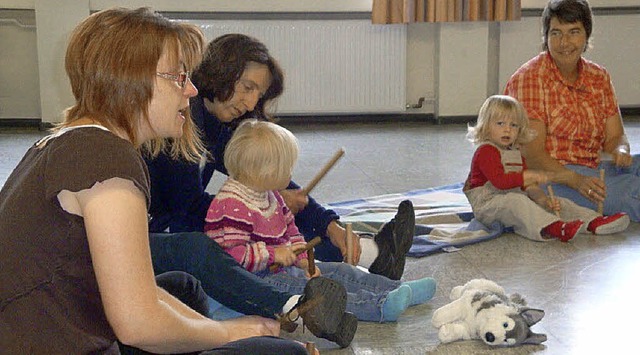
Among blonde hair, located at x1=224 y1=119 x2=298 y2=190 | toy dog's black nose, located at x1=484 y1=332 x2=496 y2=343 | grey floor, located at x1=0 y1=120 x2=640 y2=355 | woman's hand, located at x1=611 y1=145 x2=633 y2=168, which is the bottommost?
grey floor, located at x1=0 y1=120 x2=640 y2=355

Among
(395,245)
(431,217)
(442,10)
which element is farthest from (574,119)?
(442,10)

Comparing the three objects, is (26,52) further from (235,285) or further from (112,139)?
(112,139)

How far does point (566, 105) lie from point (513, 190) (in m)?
0.43

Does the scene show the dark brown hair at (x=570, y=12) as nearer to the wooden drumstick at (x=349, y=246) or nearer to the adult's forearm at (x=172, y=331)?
the wooden drumstick at (x=349, y=246)

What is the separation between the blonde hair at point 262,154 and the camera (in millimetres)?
2441

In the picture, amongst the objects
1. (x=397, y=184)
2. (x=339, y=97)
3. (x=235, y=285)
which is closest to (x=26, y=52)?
(x=339, y=97)

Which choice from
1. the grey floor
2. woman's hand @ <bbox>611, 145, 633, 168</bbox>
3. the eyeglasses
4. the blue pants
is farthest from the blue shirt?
woman's hand @ <bbox>611, 145, 633, 168</bbox>

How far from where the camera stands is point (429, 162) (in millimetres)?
4922

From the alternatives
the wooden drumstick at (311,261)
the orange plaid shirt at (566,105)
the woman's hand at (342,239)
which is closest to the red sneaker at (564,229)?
the orange plaid shirt at (566,105)

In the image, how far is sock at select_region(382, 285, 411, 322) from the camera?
8.02 feet

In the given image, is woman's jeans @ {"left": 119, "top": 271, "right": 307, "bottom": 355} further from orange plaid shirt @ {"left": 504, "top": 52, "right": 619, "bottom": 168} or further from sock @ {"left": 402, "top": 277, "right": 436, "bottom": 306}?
orange plaid shirt @ {"left": 504, "top": 52, "right": 619, "bottom": 168}

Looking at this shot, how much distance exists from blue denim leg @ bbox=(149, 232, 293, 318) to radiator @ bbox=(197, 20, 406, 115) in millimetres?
4100

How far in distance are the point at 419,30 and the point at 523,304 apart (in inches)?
168

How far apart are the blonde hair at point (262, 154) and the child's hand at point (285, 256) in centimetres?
18
